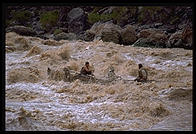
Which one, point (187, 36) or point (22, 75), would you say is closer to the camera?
point (22, 75)

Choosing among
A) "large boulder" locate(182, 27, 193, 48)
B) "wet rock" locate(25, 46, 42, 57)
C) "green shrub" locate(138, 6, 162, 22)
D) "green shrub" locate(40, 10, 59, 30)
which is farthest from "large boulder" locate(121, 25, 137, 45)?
"wet rock" locate(25, 46, 42, 57)

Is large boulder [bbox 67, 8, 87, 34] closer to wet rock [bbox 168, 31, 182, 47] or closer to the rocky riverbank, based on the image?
the rocky riverbank

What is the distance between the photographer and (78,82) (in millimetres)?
8812

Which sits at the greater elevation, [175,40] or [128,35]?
[128,35]

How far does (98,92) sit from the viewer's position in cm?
808

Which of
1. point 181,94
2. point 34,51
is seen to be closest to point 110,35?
point 34,51

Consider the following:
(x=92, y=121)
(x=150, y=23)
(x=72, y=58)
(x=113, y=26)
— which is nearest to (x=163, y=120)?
(x=92, y=121)

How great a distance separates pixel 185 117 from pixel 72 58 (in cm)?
618

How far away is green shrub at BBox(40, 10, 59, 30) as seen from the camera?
1550 centimetres

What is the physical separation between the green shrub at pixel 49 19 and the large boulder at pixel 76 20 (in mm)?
1028

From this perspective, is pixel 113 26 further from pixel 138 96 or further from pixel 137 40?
pixel 138 96

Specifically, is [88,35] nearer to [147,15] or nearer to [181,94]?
[147,15]

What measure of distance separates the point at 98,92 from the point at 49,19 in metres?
9.13

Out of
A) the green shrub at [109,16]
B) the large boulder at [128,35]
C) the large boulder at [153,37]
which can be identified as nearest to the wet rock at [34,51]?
the green shrub at [109,16]
